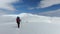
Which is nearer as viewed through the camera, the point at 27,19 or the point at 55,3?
the point at 55,3

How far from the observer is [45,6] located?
498 centimetres

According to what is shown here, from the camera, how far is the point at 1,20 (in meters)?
6.29

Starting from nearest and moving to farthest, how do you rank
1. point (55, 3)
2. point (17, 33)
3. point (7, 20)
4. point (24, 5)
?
point (17, 33)
point (24, 5)
point (55, 3)
point (7, 20)

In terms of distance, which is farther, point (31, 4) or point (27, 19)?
point (27, 19)

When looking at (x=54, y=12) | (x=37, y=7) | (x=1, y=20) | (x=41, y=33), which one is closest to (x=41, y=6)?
(x=37, y=7)

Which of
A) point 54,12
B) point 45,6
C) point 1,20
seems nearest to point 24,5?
point 45,6

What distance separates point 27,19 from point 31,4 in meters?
2.35

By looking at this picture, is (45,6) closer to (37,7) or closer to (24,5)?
(37,7)

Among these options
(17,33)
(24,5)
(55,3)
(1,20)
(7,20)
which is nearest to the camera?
(17,33)

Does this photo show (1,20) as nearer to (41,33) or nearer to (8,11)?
(8,11)

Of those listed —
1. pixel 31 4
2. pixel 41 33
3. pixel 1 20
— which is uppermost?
pixel 31 4

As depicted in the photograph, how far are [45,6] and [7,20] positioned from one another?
7.89ft

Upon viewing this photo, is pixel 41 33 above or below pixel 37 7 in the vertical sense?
below

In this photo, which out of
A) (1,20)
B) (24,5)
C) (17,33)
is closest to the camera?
(17,33)
